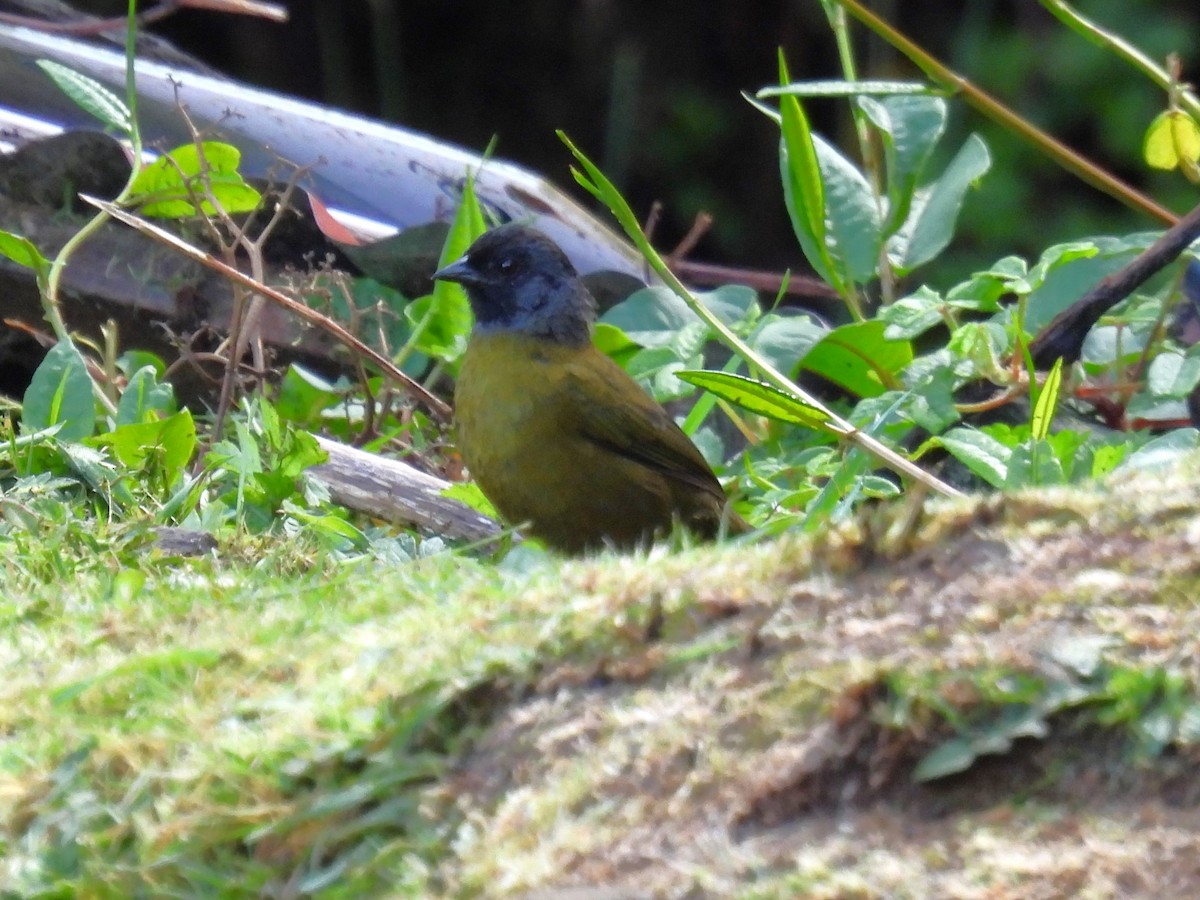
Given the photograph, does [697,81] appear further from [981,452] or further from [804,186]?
[981,452]

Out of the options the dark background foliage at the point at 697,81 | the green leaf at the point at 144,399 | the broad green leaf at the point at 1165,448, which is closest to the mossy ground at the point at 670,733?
the broad green leaf at the point at 1165,448

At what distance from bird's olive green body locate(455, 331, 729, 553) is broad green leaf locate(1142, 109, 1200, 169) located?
1.31 m

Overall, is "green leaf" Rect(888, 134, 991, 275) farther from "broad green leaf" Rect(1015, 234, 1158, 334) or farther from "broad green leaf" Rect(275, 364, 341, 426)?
"broad green leaf" Rect(275, 364, 341, 426)

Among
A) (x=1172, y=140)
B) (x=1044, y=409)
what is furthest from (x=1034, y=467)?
(x=1172, y=140)

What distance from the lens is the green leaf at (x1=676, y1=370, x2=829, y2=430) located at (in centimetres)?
329

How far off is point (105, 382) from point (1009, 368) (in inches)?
93.4

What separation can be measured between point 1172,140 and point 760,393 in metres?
1.33

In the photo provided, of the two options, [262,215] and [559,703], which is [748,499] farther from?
[559,703]

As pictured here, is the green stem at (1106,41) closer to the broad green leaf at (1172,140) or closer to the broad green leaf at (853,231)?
the broad green leaf at (1172,140)

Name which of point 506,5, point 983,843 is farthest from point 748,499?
point 506,5

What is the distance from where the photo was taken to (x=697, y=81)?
1170 centimetres

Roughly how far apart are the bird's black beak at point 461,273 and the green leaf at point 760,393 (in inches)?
63.5

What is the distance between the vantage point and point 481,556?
3814 mm

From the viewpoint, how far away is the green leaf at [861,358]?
14.6 feet
